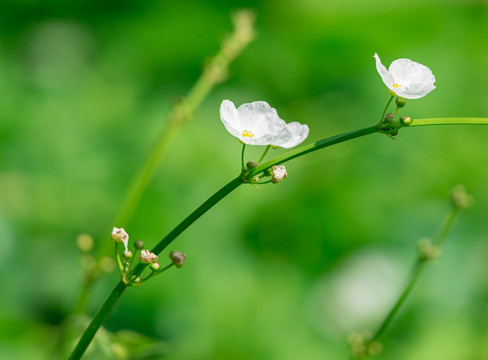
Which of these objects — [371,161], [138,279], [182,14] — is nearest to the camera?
[138,279]

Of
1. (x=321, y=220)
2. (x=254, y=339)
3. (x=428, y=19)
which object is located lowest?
(x=254, y=339)

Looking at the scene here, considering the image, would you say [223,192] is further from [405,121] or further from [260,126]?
[405,121]

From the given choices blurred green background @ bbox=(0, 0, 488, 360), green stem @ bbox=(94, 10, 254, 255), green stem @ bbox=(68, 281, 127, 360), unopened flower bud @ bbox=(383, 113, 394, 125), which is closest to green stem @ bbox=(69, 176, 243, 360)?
green stem @ bbox=(68, 281, 127, 360)

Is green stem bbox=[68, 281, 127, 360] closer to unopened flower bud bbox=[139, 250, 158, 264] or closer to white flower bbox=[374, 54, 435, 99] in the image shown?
unopened flower bud bbox=[139, 250, 158, 264]

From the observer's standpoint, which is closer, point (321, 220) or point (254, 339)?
point (254, 339)

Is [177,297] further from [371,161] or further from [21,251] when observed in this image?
[371,161]

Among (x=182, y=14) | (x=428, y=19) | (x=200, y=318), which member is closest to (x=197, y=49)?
(x=182, y=14)

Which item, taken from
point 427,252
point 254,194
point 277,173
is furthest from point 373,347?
point 254,194

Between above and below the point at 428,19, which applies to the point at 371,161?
below
